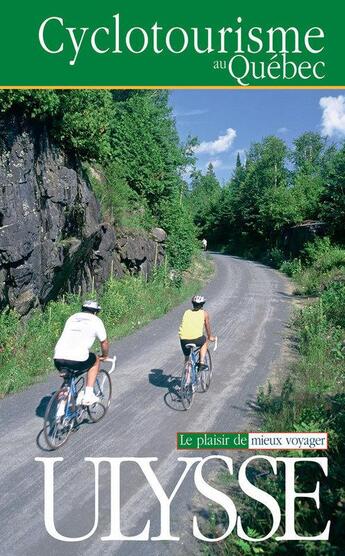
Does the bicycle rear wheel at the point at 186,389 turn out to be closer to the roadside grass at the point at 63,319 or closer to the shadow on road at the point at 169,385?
the shadow on road at the point at 169,385

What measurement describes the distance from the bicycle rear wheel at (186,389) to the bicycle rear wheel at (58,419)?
2087mm

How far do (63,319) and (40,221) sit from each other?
2.72m

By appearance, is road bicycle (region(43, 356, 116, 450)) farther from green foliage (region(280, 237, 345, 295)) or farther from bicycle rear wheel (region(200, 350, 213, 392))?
green foliage (region(280, 237, 345, 295))

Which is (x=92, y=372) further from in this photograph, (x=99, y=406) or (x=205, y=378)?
(x=205, y=378)

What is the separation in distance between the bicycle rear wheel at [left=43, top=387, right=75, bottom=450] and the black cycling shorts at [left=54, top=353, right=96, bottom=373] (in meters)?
0.29

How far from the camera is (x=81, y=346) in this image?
6.28 meters

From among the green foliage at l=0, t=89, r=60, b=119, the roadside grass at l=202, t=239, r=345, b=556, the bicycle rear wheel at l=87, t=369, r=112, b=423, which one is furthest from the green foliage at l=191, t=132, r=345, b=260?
the bicycle rear wheel at l=87, t=369, r=112, b=423

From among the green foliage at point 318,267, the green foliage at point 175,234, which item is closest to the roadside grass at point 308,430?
the green foliage at point 318,267

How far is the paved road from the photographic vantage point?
15.0ft

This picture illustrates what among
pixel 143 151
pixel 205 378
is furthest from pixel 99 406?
pixel 143 151

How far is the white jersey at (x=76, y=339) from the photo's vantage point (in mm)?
6219

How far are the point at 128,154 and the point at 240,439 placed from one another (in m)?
18.0

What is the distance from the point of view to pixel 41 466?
579 cm

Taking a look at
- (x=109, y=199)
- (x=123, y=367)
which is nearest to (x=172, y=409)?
(x=123, y=367)
